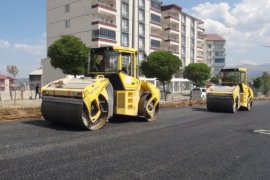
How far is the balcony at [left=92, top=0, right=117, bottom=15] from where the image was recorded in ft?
168

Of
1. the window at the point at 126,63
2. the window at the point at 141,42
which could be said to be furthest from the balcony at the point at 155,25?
the window at the point at 126,63

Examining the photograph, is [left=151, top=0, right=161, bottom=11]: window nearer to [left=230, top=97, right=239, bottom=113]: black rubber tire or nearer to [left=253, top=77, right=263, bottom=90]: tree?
[left=253, top=77, right=263, bottom=90]: tree

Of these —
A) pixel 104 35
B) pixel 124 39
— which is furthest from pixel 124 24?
pixel 104 35

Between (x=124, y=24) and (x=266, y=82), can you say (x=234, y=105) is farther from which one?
(x=266, y=82)

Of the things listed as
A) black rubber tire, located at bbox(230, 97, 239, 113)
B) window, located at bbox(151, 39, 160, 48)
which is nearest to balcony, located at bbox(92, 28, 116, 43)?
window, located at bbox(151, 39, 160, 48)

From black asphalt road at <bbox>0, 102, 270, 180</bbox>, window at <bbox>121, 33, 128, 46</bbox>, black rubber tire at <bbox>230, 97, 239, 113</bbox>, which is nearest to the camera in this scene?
black asphalt road at <bbox>0, 102, 270, 180</bbox>

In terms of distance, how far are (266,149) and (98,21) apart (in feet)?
148

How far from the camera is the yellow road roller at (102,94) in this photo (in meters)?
9.01

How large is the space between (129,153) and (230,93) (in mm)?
12053

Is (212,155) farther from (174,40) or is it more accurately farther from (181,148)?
(174,40)

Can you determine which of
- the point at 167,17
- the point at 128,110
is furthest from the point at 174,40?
the point at 128,110

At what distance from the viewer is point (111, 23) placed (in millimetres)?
55312

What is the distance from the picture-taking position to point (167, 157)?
6.58 m

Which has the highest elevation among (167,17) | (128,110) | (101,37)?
(167,17)
